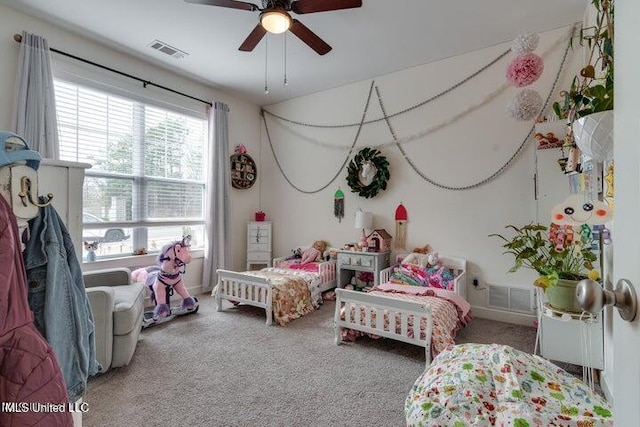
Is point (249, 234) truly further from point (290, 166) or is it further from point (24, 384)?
point (24, 384)

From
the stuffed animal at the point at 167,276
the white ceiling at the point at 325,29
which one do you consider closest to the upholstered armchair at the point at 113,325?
the stuffed animal at the point at 167,276

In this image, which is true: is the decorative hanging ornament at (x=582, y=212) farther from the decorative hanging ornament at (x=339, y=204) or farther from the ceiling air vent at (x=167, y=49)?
the ceiling air vent at (x=167, y=49)

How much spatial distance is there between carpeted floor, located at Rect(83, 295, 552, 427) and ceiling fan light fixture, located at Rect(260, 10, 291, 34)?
2.46 m

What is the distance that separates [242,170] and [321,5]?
3.01 meters

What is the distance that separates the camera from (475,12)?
271 cm

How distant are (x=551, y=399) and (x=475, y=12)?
2.99 meters

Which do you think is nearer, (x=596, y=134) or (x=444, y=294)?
(x=596, y=134)

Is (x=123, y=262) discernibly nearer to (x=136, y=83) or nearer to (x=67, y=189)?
(x=136, y=83)

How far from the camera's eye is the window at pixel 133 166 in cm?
313

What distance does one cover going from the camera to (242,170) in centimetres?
475

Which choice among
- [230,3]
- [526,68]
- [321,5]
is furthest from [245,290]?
[526,68]

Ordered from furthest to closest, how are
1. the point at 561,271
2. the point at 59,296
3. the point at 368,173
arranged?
the point at 368,173 → the point at 561,271 → the point at 59,296

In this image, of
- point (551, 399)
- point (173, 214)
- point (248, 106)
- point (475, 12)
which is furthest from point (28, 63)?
point (551, 399)

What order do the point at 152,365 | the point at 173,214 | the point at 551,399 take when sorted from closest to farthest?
the point at 551,399, the point at 152,365, the point at 173,214
